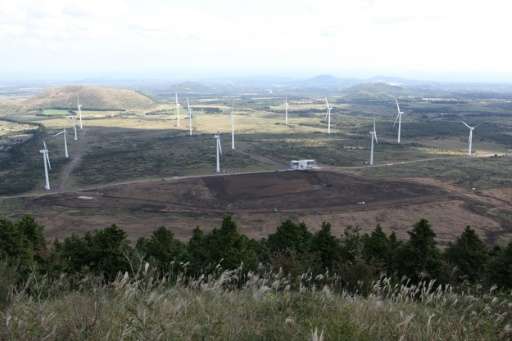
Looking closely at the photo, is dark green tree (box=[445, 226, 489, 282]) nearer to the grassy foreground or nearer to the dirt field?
the dirt field

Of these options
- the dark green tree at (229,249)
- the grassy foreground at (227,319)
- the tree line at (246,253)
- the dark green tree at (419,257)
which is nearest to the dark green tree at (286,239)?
the tree line at (246,253)

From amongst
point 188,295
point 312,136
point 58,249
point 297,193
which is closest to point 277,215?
point 297,193

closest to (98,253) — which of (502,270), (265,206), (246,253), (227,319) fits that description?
(246,253)

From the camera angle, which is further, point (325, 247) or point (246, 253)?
point (325, 247)

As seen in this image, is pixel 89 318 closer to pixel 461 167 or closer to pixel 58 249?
pixel 58 249

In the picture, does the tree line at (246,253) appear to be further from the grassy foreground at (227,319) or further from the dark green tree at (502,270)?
the grassy foreground at (227,319)

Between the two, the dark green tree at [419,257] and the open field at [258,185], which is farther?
the open field at [258,185]

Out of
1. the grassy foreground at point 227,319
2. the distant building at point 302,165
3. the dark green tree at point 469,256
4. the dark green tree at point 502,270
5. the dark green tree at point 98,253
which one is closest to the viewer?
the grassy foreground at point 227,319

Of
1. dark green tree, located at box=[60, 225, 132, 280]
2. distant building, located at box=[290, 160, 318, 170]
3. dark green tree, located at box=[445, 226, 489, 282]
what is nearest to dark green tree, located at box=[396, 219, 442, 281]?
dark green tree, located at box=[445, 226, 489, 282]

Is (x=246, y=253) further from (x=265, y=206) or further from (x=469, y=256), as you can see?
(x=265, y=206)
